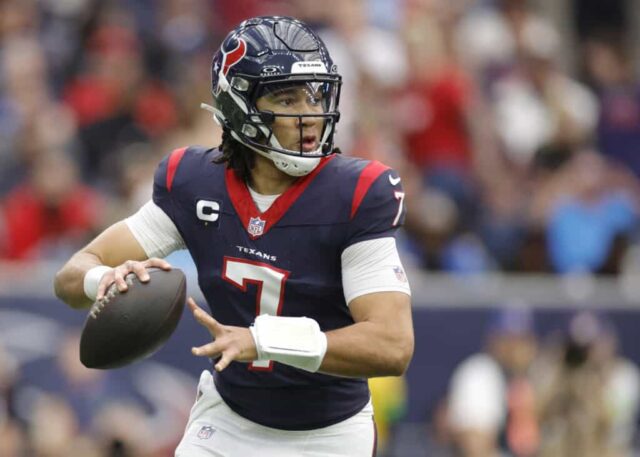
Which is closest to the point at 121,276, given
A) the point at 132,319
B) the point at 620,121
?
the point at 132,319

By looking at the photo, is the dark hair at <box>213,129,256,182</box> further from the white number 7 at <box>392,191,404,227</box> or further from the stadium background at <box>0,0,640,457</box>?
the stadium background at <box>0,0,640,457</box>

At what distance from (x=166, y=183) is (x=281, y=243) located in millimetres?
495

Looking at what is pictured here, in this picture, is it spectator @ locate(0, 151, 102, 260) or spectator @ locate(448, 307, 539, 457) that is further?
spectator @ locate(0, 151, 102, 260)

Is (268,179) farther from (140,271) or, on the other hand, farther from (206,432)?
(206,432)

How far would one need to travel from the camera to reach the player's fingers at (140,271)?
4.55m

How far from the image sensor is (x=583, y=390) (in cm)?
878

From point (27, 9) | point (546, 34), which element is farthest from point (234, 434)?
point (546, 34)

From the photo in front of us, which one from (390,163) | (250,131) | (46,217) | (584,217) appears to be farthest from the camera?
(584,217)

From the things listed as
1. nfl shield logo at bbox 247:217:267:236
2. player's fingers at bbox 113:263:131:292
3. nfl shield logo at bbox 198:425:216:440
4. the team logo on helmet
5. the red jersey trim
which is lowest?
nfl shield logo at bbox 198:425:216:440

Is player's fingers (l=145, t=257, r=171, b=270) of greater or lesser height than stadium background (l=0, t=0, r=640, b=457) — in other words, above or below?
above

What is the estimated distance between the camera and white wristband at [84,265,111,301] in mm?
4734

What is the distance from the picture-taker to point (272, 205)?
4.73m

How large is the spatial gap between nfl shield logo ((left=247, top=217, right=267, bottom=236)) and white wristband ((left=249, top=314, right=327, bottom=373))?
1.35 feet

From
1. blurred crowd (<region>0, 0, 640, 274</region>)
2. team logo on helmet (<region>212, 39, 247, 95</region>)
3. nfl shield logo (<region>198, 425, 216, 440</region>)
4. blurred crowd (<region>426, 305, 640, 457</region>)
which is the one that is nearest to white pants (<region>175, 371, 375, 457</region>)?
nfl shield logo (<region>198, 425, 216, 440</region>)
